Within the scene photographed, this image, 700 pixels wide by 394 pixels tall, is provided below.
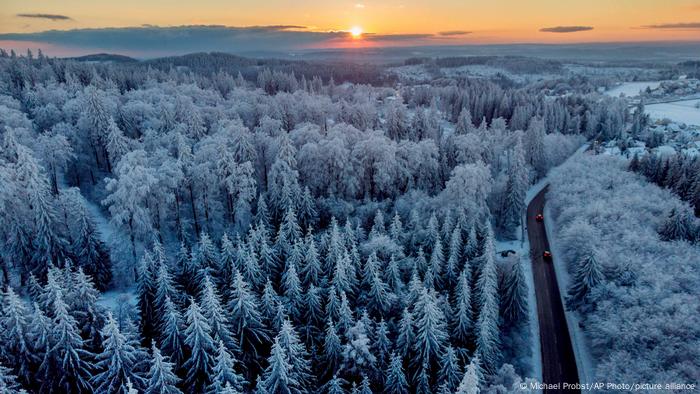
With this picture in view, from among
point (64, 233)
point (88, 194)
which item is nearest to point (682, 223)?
point (64, 233)

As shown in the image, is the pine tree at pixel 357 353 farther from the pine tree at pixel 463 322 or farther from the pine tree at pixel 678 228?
the pine tree at pixel 678 228

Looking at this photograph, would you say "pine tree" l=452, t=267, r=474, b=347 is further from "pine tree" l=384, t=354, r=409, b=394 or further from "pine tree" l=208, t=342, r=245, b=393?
"pine tree" l=208, t=342, r=245, b=393

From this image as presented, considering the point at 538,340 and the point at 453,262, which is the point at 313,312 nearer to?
the point at 453,262

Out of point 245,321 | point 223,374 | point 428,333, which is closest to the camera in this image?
point 223,374

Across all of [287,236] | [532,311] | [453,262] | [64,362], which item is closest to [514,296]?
[532,311]

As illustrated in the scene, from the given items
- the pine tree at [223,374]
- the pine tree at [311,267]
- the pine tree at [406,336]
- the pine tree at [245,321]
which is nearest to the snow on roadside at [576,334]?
the pine tree at [406,336]

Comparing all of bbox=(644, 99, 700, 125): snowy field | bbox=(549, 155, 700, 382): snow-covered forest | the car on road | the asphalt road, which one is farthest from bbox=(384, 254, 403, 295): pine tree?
bbox=(644, 99, 700, 125): snowy field
